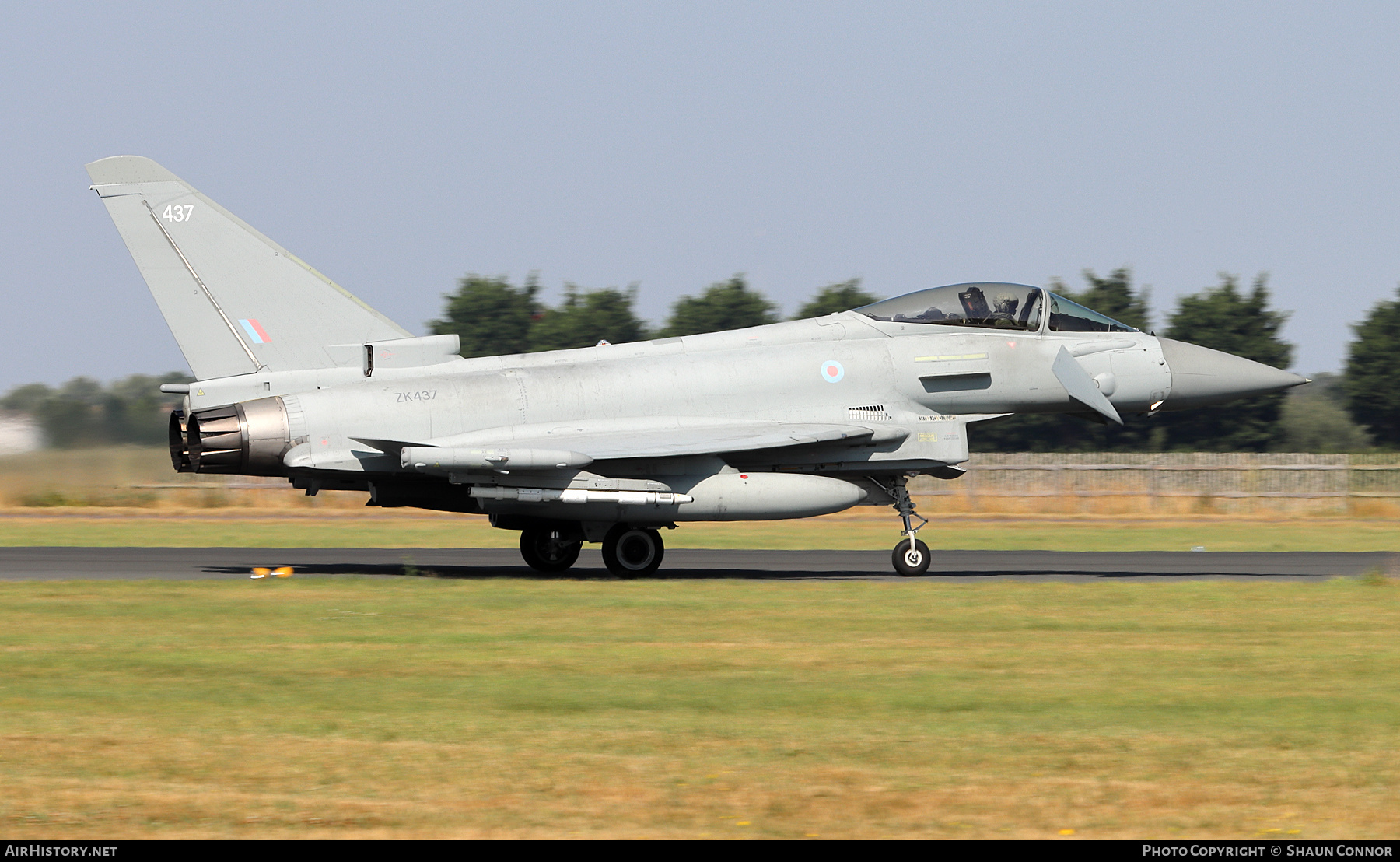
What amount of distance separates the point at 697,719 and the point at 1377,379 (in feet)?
187

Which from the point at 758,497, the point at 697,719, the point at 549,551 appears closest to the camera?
the point at 697,719

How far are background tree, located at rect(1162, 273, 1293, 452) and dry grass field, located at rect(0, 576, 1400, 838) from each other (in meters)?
43.1

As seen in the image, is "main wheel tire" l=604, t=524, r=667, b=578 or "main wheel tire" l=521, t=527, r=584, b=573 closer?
"main wheel tire" l=604, t=524, r=667, b=578

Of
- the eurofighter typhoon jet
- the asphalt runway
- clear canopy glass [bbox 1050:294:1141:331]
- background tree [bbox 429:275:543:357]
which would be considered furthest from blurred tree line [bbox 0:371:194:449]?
background tree [bbox 429:275:543:357]

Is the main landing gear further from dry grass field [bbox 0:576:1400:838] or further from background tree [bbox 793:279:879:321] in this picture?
background tree [bbox 793:279:879:321]

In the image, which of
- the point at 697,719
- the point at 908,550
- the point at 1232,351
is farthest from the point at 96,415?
the point at 1232,351

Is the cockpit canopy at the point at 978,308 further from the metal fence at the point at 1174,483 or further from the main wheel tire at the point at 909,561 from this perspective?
the metal fence at the point at 1174,483

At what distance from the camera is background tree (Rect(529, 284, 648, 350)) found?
212 feet

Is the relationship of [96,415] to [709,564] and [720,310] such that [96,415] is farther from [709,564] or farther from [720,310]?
[720,310]

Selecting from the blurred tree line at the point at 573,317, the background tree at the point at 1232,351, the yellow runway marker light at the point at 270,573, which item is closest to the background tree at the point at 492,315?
the blurred tree line at the point at 573,317

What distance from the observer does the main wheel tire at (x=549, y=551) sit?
61.2 feet

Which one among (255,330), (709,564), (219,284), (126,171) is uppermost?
(126,171)

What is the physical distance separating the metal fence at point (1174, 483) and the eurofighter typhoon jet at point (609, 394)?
66.3 ft

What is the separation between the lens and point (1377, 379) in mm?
58250
